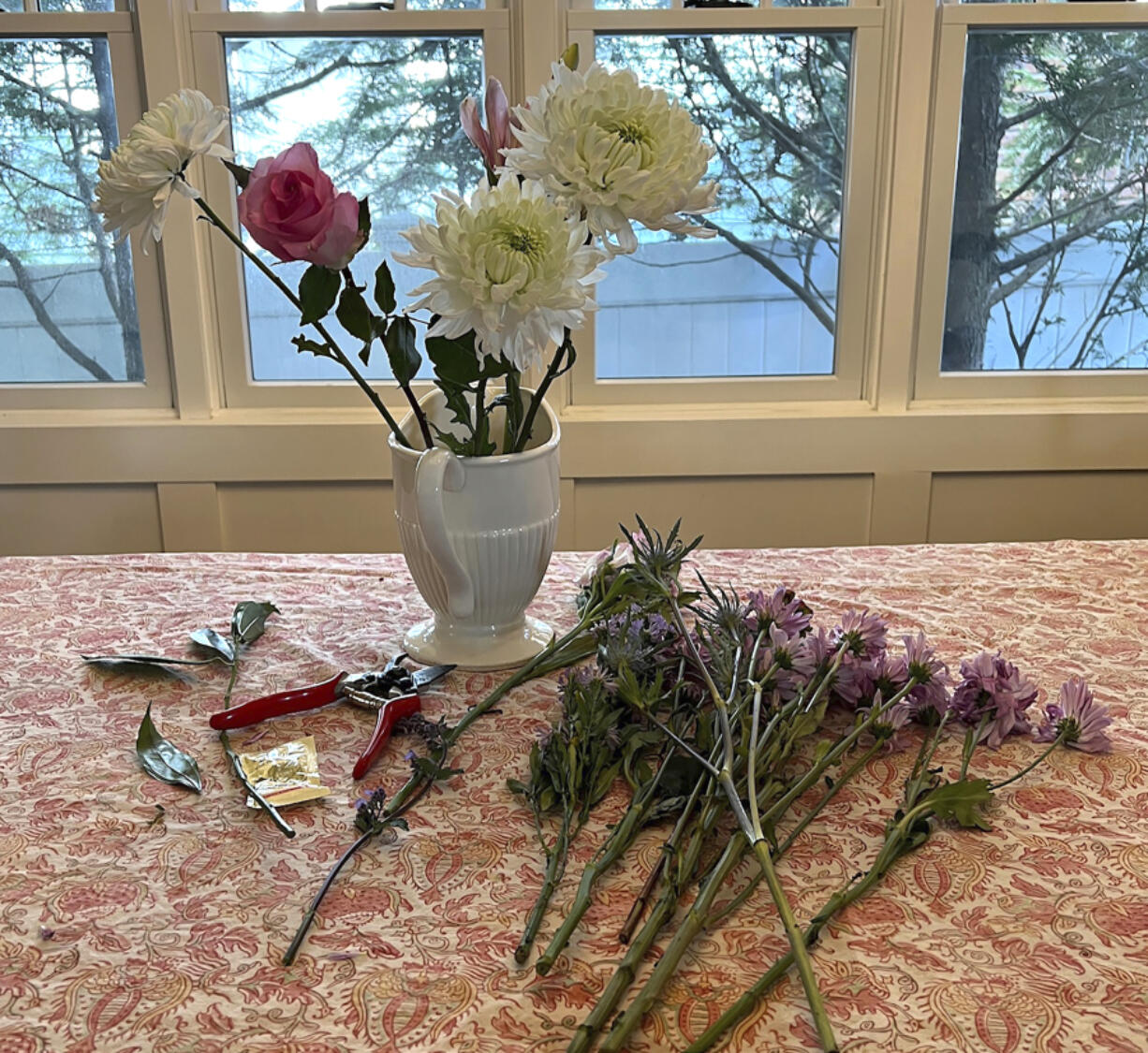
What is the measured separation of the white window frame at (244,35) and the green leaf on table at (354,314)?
1.17 metres

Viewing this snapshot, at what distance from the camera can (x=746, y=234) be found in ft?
7.23

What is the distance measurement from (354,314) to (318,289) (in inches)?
1.5

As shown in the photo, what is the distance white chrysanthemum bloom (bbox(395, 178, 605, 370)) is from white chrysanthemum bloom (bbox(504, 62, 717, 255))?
0.03 meters

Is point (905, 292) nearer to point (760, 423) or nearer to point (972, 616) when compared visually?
point (760, 423)

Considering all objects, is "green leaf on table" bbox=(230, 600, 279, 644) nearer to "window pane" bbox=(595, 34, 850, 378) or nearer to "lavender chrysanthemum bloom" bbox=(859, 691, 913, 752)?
"lavender chrysanthemum bloom" bbox=(859, 691, 913, 752)

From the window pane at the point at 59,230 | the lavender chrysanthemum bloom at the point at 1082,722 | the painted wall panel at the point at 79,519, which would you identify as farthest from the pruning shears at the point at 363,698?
the window pane at the point at 59,230

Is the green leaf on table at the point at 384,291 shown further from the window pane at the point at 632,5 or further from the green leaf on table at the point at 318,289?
the window pane at the point at 632,5

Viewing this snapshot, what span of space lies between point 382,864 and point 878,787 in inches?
15.0

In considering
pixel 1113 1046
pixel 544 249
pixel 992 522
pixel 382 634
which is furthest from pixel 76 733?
pixel 992 522

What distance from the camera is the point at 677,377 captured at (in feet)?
7.36

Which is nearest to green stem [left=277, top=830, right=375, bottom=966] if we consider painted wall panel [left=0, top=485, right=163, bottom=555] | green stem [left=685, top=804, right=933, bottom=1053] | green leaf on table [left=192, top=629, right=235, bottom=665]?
green stem [left=685, top=804, right=933, bottom=1053]

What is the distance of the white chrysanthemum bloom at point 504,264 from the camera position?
846 mm

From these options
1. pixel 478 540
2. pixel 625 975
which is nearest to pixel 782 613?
pixel 478 540

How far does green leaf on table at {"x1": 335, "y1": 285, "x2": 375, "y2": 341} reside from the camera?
98 cm
